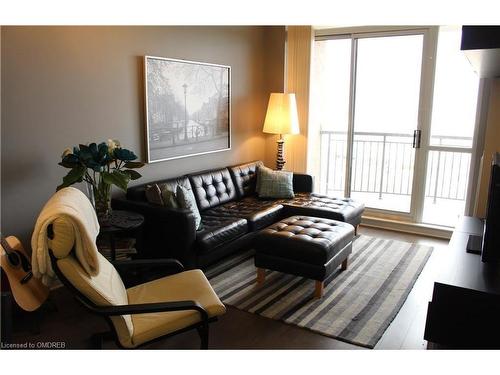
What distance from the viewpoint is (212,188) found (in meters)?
4.11

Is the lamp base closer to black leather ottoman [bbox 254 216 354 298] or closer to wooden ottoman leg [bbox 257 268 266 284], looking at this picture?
black leather ottoman [bbox 254 216 354 298]

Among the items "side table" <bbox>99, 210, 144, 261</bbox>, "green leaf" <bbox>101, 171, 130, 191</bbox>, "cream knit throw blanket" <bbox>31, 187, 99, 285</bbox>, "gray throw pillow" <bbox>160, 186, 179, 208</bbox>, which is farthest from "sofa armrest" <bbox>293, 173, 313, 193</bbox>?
"cream knit throw blanket" <bbox>31, 187, 99, 285</bbox>

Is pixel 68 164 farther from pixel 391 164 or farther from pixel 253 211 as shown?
pixel 391 164

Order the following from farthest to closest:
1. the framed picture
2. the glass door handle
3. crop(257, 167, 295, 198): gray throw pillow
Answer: the glass door handle, crop(257, 167, 295, 198): gray throw pillow, the framed picture

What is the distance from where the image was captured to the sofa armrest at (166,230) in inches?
121

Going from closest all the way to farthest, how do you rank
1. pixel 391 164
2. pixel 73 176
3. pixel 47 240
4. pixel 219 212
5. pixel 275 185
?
pixel 47 240
pixel 73 176
pixel 219 212
pixel 275 185
pixel 391 164

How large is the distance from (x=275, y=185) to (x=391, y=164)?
182 centimetres

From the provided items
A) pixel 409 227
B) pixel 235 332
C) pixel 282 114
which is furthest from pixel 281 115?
pixel 235 332

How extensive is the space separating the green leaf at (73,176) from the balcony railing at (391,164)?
11.8ft

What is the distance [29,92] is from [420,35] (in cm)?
406

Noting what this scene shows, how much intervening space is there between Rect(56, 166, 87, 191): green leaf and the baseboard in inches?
137

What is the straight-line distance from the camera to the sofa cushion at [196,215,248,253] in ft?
10.3

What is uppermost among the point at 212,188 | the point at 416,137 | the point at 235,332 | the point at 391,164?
the point at 416,137
